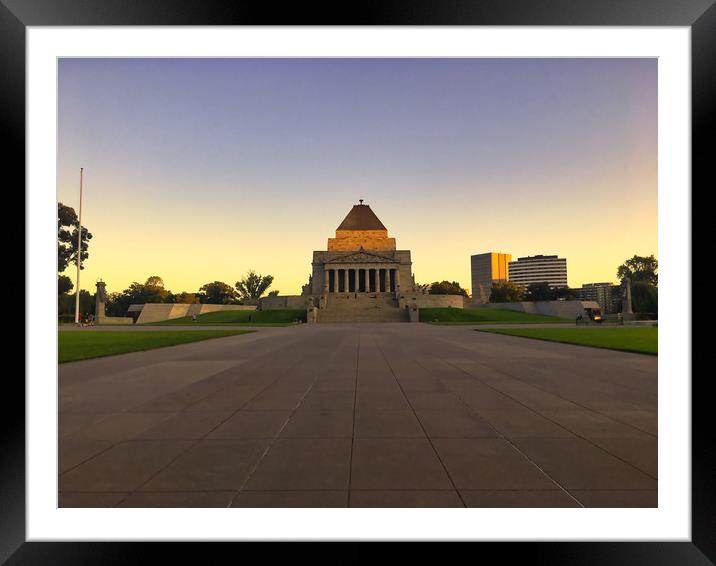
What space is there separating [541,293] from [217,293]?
7208 centimetres

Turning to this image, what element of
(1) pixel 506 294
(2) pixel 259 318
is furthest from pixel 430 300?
(2) pixel 259 318

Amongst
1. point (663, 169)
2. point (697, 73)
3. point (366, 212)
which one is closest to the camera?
point (697, 73)

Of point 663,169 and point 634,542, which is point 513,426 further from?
point 663,169

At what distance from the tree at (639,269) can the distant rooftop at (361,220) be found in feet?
186

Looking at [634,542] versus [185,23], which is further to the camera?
[185,23]

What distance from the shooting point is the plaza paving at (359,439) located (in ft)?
14.0

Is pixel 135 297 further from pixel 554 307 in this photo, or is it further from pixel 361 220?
pixel 554 307

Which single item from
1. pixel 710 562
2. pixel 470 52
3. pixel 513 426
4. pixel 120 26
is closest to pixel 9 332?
pixel 120 26

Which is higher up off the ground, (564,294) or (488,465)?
(564,294)

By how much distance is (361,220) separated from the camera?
4651 inches

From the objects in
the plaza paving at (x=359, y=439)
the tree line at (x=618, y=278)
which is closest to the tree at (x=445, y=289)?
the tree line at (x=618, y=278)

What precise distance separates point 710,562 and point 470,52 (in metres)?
4.25

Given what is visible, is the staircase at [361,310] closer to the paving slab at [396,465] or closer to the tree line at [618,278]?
the tree line at [618,278]

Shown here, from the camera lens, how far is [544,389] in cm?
959
